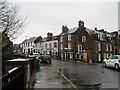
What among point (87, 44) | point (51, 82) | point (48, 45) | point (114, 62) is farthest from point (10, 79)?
point (48, 45)

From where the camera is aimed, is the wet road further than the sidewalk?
Yes

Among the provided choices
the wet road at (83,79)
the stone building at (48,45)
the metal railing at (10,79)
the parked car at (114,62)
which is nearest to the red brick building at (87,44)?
the stone building at (48,45)

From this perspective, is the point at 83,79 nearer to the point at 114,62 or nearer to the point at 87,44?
the point at 114,62

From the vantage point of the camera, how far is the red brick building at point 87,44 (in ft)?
139

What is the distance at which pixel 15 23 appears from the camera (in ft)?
54.7

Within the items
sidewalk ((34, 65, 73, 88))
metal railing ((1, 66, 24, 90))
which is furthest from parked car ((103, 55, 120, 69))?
metal railing ((1, 66, 24, 90))

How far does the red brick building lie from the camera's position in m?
42.5

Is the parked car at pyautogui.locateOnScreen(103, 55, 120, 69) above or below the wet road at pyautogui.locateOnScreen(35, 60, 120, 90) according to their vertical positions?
above

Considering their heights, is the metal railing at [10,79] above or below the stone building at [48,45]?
below

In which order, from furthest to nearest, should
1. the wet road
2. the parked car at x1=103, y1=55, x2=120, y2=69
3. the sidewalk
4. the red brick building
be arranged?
the red brick building, the parked car at x1=103, y1=55, x2=120, y2=69, the wet road, the sidewalk

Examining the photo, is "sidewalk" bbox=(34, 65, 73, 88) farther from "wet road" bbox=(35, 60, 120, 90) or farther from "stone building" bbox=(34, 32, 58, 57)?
"stone building" bbox=(34, 32, 58, 57)

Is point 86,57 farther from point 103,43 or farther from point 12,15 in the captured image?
point 12,15

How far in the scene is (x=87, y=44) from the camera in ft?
146

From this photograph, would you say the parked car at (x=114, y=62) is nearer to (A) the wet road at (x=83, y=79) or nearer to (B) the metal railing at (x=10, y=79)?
(A) the wet road at (x=83, y=79)
